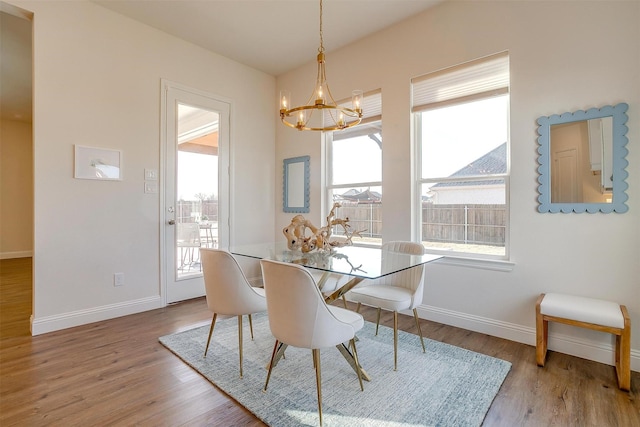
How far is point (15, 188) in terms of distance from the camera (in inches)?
254

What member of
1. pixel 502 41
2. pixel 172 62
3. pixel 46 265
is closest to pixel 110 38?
pixel 172 62

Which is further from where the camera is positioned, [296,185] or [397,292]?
[296,185]

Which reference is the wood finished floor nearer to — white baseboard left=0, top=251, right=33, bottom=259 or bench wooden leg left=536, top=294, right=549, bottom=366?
bench wooden leg left=536, top=294, right=549, bottom=366

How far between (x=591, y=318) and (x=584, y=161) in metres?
1.13

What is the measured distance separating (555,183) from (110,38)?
435cm

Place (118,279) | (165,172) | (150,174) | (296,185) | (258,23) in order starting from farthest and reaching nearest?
(296,185)
(165,172)
(150,174)
(258,23)
(118,279)

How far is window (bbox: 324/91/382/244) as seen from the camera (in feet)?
11.8

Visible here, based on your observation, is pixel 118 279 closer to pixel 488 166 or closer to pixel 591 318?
pixel 488 166

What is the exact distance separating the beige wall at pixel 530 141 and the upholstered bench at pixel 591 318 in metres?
0.21

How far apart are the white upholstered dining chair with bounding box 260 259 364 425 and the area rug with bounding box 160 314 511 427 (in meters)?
0.27

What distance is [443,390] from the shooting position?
6.09ft

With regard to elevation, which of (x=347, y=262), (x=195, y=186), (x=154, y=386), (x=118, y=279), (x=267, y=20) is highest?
(x=267, y=20)

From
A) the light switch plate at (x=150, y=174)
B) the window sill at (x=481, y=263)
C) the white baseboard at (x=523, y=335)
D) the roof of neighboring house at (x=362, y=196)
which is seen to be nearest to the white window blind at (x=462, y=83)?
the roof of neighboring house at (x=362, y=196)

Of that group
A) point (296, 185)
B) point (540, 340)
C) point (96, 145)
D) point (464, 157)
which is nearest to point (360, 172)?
point (296, 185)
